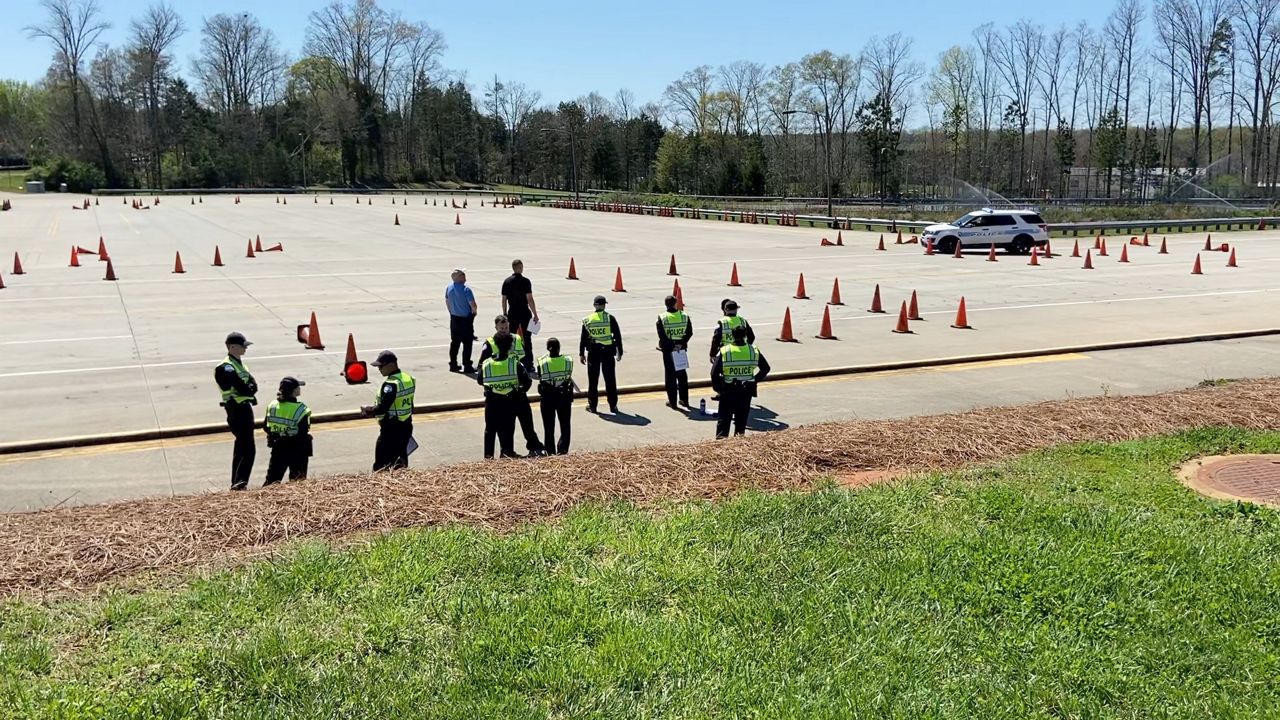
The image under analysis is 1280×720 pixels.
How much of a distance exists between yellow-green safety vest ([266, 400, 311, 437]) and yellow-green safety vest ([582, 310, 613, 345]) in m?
4.46

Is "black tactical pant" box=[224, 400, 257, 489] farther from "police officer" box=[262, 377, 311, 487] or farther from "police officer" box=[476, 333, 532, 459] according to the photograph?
"police officer" box=[476, 333, 532, 459]

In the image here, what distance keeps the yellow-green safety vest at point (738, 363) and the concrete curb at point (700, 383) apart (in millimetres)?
3250

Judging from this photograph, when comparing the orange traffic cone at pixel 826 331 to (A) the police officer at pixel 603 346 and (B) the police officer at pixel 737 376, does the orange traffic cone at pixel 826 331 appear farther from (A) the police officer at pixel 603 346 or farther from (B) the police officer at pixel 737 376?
(B) the police officer at pixel 737 376

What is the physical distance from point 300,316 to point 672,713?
1716 centimetres

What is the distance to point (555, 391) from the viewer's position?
10.1 meters

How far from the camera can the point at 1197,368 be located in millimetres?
14836

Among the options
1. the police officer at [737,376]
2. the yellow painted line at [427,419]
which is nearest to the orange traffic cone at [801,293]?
the yellow painted line at [427,419]

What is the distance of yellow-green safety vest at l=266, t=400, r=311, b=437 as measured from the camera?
8312mm

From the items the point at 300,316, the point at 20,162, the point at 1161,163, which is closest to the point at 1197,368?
the point at 300,316

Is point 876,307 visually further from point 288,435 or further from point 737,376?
point 288,435

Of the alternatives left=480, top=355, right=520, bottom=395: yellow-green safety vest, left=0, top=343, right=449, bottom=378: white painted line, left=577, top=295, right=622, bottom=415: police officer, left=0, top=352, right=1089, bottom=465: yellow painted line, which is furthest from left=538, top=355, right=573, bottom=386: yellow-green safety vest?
left=0, top=343, right=449, bottom=378: white painted line

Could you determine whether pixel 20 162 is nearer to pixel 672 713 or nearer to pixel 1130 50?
pixel 1130 50

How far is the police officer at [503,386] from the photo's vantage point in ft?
31.2

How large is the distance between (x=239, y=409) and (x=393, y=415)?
4.81ft
